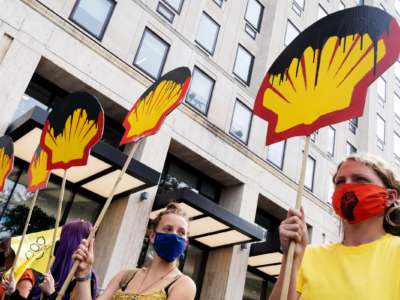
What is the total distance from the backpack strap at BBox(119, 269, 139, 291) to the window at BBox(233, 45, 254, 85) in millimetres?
11870

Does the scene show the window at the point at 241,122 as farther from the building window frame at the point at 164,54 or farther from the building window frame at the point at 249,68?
the building window frame at the point at 164,54

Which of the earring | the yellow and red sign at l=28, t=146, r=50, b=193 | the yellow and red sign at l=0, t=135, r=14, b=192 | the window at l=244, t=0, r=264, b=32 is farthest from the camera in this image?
the window at l=244, t=0, r=264, b=32

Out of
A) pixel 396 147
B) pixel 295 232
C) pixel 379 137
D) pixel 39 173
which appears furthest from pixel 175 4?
pixel 396 147

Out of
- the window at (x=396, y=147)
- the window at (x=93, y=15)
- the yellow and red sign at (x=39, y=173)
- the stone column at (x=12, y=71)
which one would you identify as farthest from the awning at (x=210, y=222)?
the window at (x=396, y=147)

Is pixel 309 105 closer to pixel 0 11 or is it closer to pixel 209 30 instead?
pixel 0 11

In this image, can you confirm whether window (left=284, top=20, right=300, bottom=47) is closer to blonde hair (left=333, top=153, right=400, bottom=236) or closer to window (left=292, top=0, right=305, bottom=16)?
window (left=292, top=0, right=305, bottom=16)

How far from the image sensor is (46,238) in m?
5.41

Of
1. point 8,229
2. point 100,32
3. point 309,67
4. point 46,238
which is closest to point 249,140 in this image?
point 100,32

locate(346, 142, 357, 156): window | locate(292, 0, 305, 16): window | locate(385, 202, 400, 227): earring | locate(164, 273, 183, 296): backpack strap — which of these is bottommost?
locate(164, 273, 183, 296): backpack strap

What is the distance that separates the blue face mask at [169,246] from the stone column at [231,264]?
8.67 m

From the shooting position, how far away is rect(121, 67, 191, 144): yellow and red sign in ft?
11.8

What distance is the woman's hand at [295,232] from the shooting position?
1.79 m

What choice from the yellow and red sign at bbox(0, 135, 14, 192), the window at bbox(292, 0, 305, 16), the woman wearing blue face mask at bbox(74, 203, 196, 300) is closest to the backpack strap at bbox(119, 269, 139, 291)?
the woman wearing blue face mask at bbox(74, 203, 196, 300)

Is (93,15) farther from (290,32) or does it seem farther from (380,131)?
(380,131)
